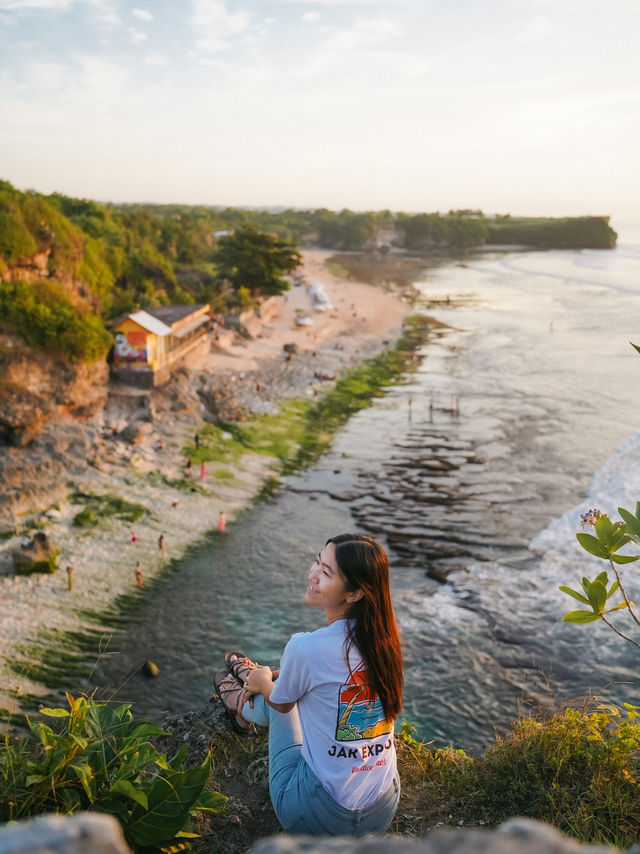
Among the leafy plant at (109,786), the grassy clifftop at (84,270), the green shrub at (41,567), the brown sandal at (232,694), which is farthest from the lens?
the grassy clifftop at (84,270)

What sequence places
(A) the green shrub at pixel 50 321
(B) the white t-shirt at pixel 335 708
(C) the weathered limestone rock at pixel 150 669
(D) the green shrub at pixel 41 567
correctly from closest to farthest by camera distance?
(B) the white t-shirt at pixel 335 708
(C) the weathered limestone rock at pixel 150 669
(D) the green shrub at pixel 41 567
(A) the green shrub at pixel 50 321

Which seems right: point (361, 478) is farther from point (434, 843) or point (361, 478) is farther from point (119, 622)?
point (434, 843)

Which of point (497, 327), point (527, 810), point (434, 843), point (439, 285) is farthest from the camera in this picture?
point (439, 285)

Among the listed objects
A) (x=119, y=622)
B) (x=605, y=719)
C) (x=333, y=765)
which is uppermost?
(x=333, y=765)

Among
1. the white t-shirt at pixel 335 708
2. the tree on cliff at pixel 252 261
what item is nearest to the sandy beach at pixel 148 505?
the white t-shirt at pixel 335 708

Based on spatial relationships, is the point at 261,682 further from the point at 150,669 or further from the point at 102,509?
the point at 102,509

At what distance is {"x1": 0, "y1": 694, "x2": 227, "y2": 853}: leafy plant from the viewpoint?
3768 millimetres

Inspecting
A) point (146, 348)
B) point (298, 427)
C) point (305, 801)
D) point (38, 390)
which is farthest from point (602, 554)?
point (298, 427)

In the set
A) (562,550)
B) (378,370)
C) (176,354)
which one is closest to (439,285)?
(378,370)

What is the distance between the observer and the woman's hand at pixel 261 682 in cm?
450

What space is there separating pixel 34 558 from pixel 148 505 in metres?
5.34

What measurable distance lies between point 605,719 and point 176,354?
33676 millimetres

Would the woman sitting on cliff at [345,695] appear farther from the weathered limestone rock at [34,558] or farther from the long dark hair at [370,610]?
the weathered limestone rock at [34,558]

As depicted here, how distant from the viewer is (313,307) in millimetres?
68312
